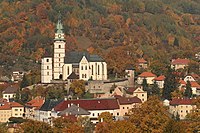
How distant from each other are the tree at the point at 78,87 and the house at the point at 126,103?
16.5 ft

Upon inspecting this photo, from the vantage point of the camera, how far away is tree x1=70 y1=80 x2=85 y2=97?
79.0 m

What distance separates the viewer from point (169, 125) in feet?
195

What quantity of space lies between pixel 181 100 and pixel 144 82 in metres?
9.21

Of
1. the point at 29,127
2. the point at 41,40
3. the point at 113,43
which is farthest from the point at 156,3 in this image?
the point at 29,127

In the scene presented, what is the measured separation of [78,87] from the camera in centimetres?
7950

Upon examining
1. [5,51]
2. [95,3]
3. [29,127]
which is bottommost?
[29,127]

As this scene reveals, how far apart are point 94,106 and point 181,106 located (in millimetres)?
8877

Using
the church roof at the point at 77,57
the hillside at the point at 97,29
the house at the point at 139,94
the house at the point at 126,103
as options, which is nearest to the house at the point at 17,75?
the hillside at the point at 97,29

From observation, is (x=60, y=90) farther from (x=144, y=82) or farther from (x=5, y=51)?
(x=5, y=51)

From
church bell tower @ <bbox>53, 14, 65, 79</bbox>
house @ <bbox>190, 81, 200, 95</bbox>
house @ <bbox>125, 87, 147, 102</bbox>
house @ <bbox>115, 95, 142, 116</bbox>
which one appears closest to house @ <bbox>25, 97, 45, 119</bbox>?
church bell tower @ <bbox>53, 14, 65, 79</bbox>

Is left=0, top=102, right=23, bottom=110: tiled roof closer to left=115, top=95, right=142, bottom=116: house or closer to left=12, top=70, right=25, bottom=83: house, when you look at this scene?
left=115, top=95, right=142, bottom=116: house

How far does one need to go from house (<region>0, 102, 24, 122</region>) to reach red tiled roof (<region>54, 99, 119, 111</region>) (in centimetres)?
750

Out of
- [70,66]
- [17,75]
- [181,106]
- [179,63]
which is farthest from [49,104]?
[17,75]

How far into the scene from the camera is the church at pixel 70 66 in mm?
83625
